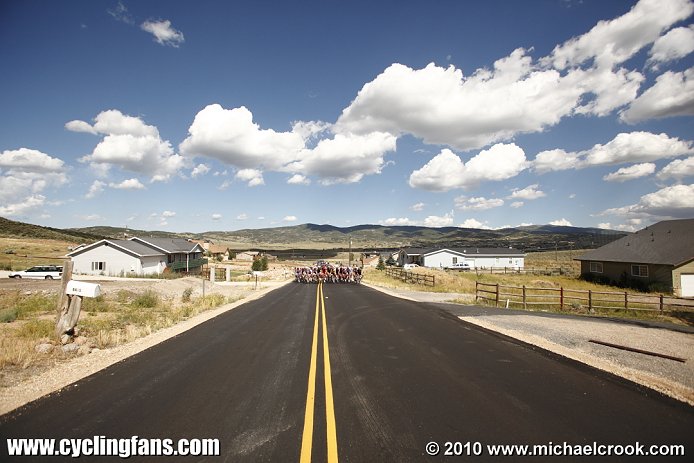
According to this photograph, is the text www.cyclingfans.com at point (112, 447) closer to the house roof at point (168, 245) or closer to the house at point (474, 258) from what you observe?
the house roof at point (168, 245)

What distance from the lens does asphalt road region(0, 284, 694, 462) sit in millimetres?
4383

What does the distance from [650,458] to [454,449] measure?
2200 mm

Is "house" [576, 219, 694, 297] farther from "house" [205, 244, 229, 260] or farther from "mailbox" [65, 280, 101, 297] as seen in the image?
"house" [205, 244, 229, 260]

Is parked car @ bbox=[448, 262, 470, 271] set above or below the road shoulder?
below

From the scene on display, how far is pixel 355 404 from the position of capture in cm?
543

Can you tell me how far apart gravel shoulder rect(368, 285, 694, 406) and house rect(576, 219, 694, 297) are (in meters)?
24.7

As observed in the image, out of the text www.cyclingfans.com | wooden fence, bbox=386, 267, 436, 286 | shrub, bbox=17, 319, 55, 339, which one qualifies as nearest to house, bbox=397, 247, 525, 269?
wooden fence, bbox=386, 267, 436, 286

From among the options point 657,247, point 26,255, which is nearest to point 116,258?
point 26,255

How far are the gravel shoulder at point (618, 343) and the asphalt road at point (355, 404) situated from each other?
0.70 metres

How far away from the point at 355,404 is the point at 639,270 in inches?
1710

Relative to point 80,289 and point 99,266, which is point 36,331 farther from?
point 99,266

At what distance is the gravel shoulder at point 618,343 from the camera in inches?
274

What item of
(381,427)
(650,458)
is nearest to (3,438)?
(381,427)

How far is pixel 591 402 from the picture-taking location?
221 inches
